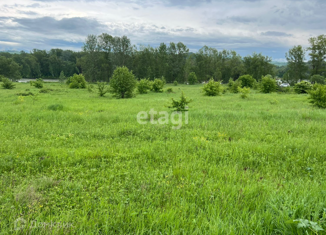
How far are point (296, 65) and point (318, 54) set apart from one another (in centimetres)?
426

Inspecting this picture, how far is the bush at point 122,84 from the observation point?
20750 mm

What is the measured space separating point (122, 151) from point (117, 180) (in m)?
1.45

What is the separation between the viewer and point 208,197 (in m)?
3.28

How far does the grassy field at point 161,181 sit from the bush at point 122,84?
44.9 ft

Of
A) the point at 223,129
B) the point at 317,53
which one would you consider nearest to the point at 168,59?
the point at 317,53

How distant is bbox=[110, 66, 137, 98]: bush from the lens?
817 inches

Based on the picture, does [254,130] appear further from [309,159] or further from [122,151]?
[122,151]

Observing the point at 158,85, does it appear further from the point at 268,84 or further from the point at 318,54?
the point at 318,54
